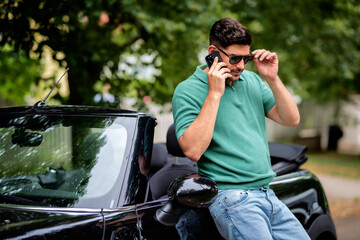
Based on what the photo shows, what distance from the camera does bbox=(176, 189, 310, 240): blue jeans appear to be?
203 cm

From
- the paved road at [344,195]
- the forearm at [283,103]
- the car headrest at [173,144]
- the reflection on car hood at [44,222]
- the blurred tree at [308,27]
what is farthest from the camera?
the blurred tree at [308,27]

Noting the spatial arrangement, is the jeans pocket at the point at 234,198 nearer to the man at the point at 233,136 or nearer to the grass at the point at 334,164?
the man at the point at 233,136

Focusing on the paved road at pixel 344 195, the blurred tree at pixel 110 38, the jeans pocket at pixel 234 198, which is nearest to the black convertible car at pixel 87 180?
the jeans pocket at pixel 234 198

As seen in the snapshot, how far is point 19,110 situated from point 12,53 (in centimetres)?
168

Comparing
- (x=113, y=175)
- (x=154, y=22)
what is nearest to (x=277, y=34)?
(x=154, y=22)

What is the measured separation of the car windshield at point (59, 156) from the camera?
2271 mm

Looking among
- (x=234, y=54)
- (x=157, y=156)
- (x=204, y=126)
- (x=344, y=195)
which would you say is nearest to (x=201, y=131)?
(x=204, y=126)

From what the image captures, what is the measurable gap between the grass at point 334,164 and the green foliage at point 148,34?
4281mm

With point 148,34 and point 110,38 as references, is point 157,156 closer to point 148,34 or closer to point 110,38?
point 148,34

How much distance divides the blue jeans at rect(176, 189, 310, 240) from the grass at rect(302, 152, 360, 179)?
10435mm

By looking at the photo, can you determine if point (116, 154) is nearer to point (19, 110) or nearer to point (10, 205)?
point (10, 205)

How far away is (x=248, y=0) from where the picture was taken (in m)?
6.83

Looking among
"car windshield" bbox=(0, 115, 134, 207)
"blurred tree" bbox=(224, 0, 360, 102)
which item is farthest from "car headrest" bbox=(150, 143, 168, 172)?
"blurred tree" bbox=(224, 0, 360, 102)

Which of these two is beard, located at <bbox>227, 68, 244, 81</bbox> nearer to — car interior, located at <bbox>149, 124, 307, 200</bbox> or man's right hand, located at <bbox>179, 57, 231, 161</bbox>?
man's right hand, located at <bbox>179, 57, 231, 161</bbox>
